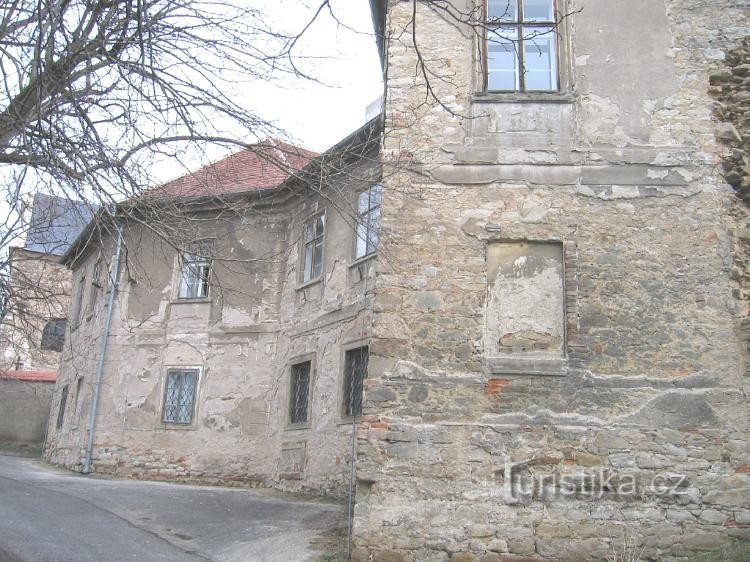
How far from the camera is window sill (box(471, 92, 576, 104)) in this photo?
306 inches

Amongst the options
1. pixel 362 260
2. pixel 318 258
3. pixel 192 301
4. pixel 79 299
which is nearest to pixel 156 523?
pixel 362 260

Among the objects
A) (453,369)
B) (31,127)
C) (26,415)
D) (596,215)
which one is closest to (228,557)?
(453,369)

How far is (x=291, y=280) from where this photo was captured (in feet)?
45.8

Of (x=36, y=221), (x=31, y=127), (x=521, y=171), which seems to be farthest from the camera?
(x=521, y=171)

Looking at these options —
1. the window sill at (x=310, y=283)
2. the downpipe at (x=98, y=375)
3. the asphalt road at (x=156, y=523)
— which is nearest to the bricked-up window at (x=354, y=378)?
the asphalt road at (x=156, y=523)

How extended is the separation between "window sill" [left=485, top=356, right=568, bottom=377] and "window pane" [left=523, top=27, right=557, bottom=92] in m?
2.95

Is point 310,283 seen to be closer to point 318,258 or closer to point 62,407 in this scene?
point 318,258

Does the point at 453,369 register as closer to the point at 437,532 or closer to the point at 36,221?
the point at 437,532

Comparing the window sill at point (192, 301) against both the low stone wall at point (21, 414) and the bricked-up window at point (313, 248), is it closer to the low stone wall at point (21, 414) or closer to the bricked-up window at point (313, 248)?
the bricked-up window at point (313, 248)

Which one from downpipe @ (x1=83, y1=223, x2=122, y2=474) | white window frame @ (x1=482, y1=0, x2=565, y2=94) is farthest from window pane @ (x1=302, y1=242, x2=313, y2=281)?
white window frame @ (x1=482, y1=0, x2=565, y2=94)

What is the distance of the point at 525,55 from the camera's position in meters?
8.18

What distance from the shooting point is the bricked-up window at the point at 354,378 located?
11.4 meters

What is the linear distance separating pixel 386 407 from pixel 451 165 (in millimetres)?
2596

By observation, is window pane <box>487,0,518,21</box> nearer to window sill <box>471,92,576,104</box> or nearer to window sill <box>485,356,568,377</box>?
window sill <box>471,92,576,104</box>
